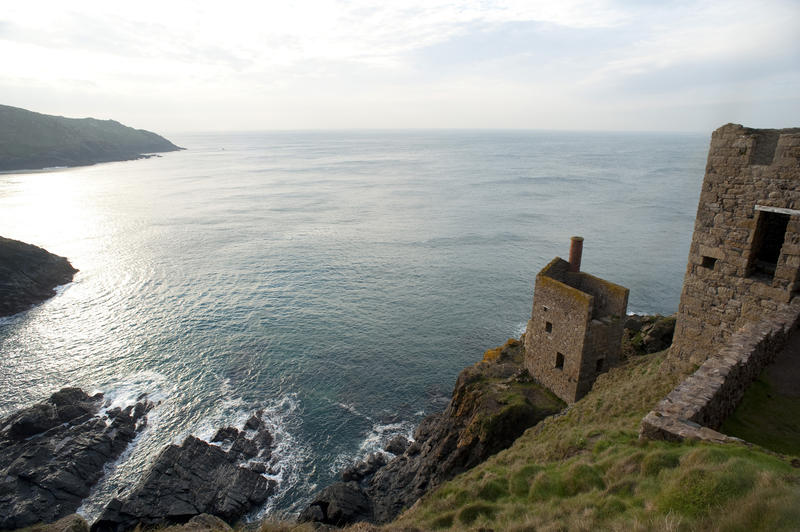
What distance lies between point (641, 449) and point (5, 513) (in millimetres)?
30394

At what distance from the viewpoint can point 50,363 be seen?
3800 centimetres

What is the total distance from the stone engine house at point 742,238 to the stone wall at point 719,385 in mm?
915

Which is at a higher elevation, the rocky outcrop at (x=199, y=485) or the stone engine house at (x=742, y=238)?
the stone engine house at (x=742, y=238)

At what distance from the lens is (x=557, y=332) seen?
23516 millimetres

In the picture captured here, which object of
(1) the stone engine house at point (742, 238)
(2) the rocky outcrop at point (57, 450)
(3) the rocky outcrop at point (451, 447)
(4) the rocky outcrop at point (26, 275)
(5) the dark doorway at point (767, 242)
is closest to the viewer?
(1) the stone engine house at point (742, 238)

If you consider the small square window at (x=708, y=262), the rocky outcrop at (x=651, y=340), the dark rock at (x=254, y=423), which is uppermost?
the small square window at (x=708, y=262)

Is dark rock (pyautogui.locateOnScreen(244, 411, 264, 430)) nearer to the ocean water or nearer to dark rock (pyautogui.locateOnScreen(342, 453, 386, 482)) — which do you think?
the ocean water

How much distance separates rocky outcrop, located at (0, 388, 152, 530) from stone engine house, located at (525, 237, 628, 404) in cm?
2719

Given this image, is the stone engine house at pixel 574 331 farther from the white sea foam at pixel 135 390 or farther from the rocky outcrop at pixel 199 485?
the white sea foam at pixel 135 390

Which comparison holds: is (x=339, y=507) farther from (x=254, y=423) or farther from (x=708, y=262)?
(x=708, y=262)

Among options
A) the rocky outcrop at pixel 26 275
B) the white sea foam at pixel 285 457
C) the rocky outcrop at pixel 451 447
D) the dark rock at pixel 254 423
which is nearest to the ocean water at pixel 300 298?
the white sea foam at pixel 285 457

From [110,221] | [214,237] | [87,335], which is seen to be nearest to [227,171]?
[110,221]

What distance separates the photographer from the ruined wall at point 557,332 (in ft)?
72.9

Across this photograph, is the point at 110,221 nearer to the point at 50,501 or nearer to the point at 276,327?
the point at 276,327
